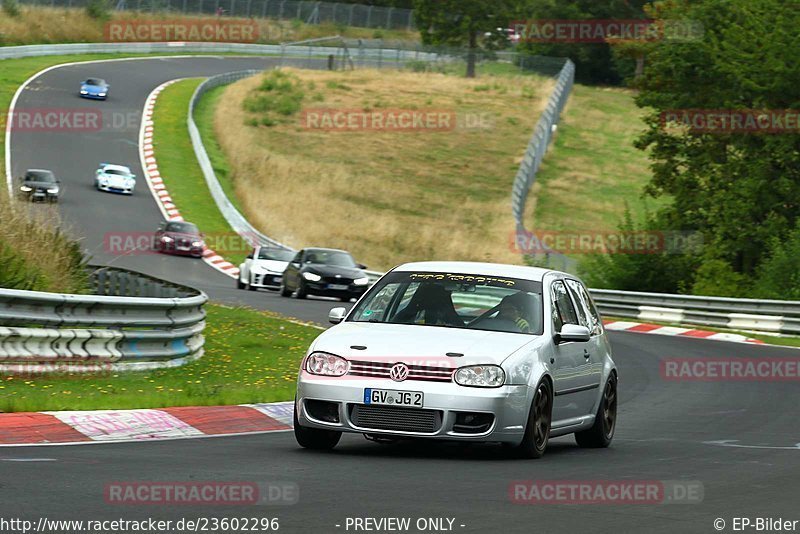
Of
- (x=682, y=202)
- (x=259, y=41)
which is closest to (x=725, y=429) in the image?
(x=682, y=202)

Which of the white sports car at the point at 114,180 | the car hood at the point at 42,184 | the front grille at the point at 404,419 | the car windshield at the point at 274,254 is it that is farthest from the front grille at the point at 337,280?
the front grille at the point at 404,419

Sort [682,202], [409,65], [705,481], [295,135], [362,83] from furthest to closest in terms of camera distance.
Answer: [409,65]
[362,83]
[295,135]
[682,202]
[705,481]

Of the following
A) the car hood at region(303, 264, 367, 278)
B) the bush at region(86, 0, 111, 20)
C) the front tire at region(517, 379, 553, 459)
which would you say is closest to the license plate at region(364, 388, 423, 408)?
the front tire at region(517, 379, 553, 459)

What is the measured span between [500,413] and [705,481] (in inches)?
59.0

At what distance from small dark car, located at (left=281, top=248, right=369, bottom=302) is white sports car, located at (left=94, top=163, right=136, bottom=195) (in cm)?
1810

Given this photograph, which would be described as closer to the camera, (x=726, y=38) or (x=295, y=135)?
(x=726, y=38)

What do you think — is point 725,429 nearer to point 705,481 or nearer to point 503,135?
point 705,481

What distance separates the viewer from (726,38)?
39.7 meters

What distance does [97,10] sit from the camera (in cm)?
8825

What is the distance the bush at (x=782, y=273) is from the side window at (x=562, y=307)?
2366 cm

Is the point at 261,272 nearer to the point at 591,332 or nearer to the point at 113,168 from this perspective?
the point at 113,168

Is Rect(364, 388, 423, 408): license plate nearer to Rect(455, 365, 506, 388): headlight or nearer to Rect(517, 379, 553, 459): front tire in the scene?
Rect(455, 365, 506, 388): headlight

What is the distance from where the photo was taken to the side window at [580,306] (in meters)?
12.4

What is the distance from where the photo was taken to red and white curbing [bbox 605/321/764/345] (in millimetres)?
29948
